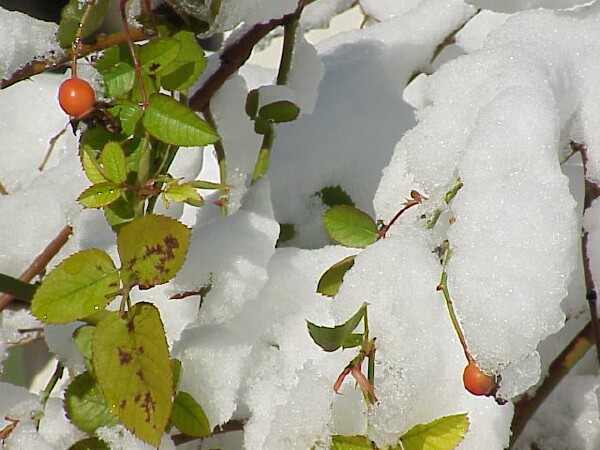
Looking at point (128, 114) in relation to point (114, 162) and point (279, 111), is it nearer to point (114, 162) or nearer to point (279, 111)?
point (114, 162)

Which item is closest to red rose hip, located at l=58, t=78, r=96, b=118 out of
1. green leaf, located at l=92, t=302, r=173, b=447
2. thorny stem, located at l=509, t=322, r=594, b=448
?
green leaf, located at l=92, t=302, r=173, b=447

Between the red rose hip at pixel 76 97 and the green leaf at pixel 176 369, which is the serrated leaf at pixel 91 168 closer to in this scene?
the red rose hip at pixel 76 97

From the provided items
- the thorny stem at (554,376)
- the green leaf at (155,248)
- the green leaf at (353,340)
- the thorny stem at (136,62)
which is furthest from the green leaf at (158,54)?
the thorny stem at (554,376)

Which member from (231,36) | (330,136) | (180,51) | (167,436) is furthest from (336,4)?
(167,436)

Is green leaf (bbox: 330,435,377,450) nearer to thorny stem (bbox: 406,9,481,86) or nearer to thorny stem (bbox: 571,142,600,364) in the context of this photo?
thorny stem (bbox: 571,142,600,364)

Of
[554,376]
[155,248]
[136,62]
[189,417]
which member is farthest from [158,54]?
[554,376]
